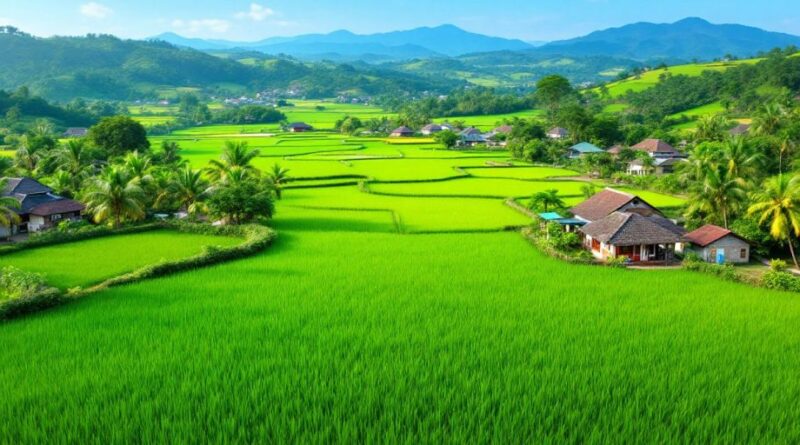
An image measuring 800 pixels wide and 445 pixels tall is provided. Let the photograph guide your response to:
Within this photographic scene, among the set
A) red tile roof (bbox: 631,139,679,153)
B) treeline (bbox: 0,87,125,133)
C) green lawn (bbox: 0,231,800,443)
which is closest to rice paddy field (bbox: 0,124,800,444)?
green lawn (bbox: 0,231,800,443)

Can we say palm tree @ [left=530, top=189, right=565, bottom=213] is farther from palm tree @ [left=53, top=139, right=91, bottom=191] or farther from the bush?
palm tree @ [left=53, top=139, right=91, bottom=191]

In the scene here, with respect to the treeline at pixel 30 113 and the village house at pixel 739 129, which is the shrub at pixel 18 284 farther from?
the treeline at pixel 30 113

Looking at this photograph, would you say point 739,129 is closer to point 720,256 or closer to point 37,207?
point 720,256

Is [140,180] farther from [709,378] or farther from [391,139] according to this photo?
[391,139]

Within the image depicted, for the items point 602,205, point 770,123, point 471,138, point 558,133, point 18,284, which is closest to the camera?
point 18,284

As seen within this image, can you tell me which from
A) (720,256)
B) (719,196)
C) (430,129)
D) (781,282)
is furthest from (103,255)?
(430,129)

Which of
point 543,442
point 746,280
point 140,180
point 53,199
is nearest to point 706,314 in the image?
point 746,280
